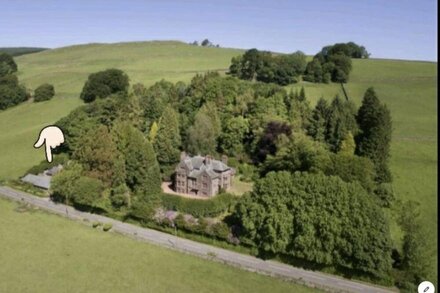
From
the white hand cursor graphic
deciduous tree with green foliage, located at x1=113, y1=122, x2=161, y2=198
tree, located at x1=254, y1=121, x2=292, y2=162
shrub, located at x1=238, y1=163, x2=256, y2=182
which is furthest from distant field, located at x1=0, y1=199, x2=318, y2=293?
tree, located at x1=254, y1=121, x2=292, y2=162

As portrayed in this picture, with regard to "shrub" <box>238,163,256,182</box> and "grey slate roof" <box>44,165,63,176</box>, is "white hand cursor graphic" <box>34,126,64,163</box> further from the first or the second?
"shrub" <box>238,163,256,182</box>

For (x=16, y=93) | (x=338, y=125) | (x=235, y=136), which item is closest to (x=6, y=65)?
(x=16, y=93)

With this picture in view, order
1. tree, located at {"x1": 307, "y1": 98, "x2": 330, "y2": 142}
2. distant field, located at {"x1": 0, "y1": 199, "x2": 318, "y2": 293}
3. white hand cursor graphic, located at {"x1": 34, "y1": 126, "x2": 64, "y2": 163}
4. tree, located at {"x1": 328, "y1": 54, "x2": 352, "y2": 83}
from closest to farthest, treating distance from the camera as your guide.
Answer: distant field, located at {"x1": 0, "y1": 199, "x2": 318, "y2": 293}, tree, located at {"x1": 307, "y1": 98, "x2": 330, "y2": 142}, white hand cursor graphic, located at {"x1": 34, "y1": 126, "x2": 64, "y2": 163}, tree, located at {"x1": 328, "y1": 54, "x2": 352, "y2": 83}

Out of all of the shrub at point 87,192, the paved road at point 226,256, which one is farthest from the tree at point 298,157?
the shrub at point 87,192

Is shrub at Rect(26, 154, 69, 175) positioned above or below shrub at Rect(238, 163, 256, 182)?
above

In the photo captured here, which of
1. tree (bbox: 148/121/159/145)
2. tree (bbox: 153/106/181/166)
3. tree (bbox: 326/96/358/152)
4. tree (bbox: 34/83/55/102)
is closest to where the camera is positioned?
tree (bbox: 326/96/358/152)

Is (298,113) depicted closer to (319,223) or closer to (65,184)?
(319,223)

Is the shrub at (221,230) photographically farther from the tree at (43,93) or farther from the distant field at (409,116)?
the tree at (43,93)
